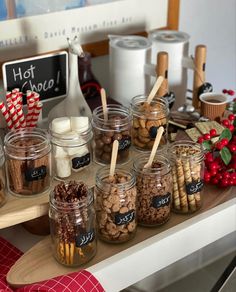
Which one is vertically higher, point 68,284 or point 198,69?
point 198,69

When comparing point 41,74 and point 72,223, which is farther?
point 41,74

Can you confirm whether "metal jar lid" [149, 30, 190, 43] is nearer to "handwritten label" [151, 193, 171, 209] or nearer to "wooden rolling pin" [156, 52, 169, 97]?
"wooden rolling pin" [156, 52, 169, 97]

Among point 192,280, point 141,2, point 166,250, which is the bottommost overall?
point 192,280

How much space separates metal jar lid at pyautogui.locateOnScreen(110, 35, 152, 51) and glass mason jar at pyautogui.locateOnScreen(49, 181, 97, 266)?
0.45 meters

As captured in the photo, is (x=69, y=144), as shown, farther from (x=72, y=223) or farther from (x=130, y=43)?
(x=130, y=43)

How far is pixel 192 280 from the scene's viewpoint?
40.3 inches

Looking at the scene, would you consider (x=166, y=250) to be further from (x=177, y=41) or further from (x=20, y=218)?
(x=177, y=41)

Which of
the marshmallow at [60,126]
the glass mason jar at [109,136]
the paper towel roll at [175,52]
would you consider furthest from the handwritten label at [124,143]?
the paper towel roll at [175,52]

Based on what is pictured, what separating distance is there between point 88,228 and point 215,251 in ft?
1.12

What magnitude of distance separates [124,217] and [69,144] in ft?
0.55

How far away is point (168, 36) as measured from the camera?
4.33 ft

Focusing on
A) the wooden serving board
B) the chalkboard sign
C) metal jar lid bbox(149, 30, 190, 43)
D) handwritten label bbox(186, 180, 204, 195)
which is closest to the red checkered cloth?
the wooden serving board

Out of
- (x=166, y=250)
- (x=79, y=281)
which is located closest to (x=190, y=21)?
(x=166, y=250)

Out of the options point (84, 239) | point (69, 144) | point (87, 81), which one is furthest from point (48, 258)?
point (87, 81)
